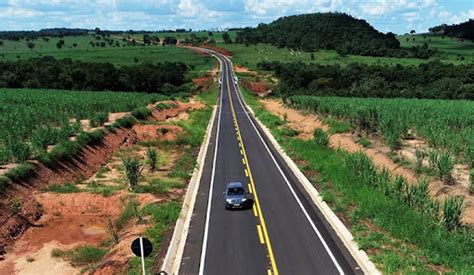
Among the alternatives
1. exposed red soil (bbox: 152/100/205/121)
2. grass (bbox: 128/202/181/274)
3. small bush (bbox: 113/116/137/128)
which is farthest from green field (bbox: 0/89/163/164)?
grass (bbox: 128/202/181/274)

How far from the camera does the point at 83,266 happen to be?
20.9 m

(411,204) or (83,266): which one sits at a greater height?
(411,204)

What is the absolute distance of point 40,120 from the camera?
1763 inches

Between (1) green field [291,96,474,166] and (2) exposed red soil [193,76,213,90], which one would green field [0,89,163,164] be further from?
(2) exposed red soil [193,76,213,90]

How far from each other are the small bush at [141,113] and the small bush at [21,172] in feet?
96.4

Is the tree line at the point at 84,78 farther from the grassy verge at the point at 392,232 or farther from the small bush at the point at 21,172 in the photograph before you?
the grassy verge at the point at 392,232

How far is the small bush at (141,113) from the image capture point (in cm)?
5899

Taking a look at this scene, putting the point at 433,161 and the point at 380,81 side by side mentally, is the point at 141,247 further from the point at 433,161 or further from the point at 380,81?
the point at 380,81

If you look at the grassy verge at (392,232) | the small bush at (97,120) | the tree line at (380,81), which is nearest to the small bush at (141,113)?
the small bush at (97,120)

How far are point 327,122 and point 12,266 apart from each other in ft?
131

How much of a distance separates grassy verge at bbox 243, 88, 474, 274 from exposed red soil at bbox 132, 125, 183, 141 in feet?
80.5

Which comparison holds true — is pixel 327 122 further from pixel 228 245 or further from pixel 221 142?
pixel 228 245

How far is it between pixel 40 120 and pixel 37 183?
17217 mm

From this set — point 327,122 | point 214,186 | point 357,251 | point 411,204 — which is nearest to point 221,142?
point 327,122
